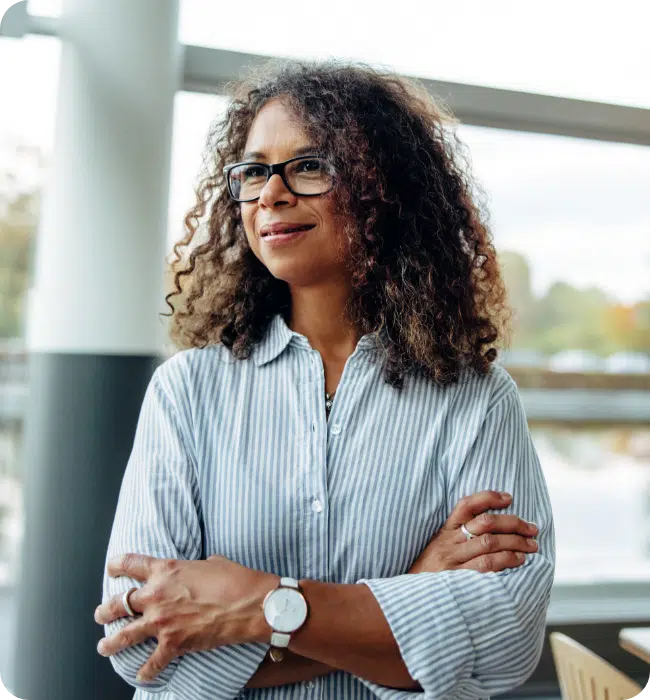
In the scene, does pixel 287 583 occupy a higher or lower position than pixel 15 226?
lower

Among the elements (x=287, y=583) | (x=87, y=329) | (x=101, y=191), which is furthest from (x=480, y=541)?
(x=101, y=191)

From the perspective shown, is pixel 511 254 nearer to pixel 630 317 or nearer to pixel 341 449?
pixel 630 317

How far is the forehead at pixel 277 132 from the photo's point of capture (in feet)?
5.05

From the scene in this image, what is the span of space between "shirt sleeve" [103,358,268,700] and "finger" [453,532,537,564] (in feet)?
1.33

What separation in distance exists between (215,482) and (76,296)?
3.93ft

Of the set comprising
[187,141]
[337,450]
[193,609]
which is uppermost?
[187,141]

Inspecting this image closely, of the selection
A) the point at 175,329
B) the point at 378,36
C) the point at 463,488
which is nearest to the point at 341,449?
the point at 463,488

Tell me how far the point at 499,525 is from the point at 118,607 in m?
0.73

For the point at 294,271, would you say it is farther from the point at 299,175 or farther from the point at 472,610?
the point at 472,610

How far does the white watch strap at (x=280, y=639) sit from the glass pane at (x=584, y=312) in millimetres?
Answer: 2463

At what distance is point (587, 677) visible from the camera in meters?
1.98

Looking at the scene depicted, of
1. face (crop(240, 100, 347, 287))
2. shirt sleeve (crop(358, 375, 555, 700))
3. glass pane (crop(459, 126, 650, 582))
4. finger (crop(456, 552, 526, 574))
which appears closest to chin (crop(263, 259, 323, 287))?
face (crop(240, 100, 347, 287))

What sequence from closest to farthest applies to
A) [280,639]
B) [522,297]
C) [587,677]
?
[280,639] → [587,677] → [522,297]

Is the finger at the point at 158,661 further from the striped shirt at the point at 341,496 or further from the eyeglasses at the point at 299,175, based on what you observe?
the eyeglasses at the point at 299,175
